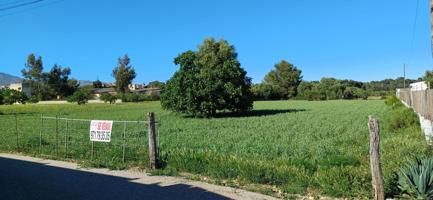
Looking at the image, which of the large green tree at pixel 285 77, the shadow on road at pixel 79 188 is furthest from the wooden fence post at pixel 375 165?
the large green tree at pixel 285 77

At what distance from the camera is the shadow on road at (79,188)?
8.96 metres

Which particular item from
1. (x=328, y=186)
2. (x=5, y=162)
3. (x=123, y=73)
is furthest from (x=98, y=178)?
(x=123, y=73)

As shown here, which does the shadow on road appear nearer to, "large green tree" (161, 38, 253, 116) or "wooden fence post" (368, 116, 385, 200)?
"wooden fence post" (368, 116, 385, 200)

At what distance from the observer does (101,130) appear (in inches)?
535

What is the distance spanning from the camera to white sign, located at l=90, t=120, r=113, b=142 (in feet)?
44.1

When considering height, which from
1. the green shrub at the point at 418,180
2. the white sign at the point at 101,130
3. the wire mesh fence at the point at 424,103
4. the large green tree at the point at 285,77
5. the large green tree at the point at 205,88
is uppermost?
the large green tree at the point at 285,77

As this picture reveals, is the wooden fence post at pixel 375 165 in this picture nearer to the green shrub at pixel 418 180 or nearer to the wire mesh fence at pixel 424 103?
the green shrub at pixel 418 180

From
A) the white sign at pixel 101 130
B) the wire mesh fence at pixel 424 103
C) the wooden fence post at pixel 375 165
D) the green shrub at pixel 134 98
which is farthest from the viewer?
the green shrub at pixel 134 98

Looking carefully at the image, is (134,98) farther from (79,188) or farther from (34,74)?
(79,188)

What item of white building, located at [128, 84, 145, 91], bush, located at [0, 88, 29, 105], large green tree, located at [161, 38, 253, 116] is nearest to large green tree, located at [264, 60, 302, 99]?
white building, located at [128, 84, 145, 91]

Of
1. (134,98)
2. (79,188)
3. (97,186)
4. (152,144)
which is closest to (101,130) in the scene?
(152,144)

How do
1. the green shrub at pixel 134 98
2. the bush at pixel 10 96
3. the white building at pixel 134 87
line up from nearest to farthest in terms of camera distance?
the bush at pixel 10 96 < the green shrub at pixel 134 98 < the white building at pixel 134 87

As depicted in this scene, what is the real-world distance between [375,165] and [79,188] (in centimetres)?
634

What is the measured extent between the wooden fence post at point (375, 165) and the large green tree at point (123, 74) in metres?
124
